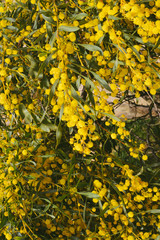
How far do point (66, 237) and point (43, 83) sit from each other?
65 centimetres

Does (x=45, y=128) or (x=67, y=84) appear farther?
(x=45, y=128)

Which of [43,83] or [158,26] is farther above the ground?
[158,26]

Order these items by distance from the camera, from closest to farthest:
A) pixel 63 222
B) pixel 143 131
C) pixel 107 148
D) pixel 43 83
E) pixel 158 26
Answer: pixel 158 26, pixel 43 83, pixel 63 222, pixel 107 148, pixel 143 131

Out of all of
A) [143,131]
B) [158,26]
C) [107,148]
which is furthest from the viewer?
[143,131]

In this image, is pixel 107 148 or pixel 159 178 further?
pixel 107 148

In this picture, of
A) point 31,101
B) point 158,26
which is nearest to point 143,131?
point 31,101

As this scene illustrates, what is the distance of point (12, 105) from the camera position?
80cm

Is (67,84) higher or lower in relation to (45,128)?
higher

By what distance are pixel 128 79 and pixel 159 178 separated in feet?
1.87

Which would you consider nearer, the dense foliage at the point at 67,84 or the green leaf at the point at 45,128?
the dense foliage at the point at 67,84

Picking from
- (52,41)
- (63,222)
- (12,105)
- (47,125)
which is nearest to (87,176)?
(63,222)

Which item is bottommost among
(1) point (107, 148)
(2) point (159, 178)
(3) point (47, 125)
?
(1) point (107, 148)

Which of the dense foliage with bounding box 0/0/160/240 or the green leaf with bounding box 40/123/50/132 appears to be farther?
the green leaf with bounding box 40/123/50/132

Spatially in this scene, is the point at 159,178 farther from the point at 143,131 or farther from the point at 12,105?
the point at 143,131
